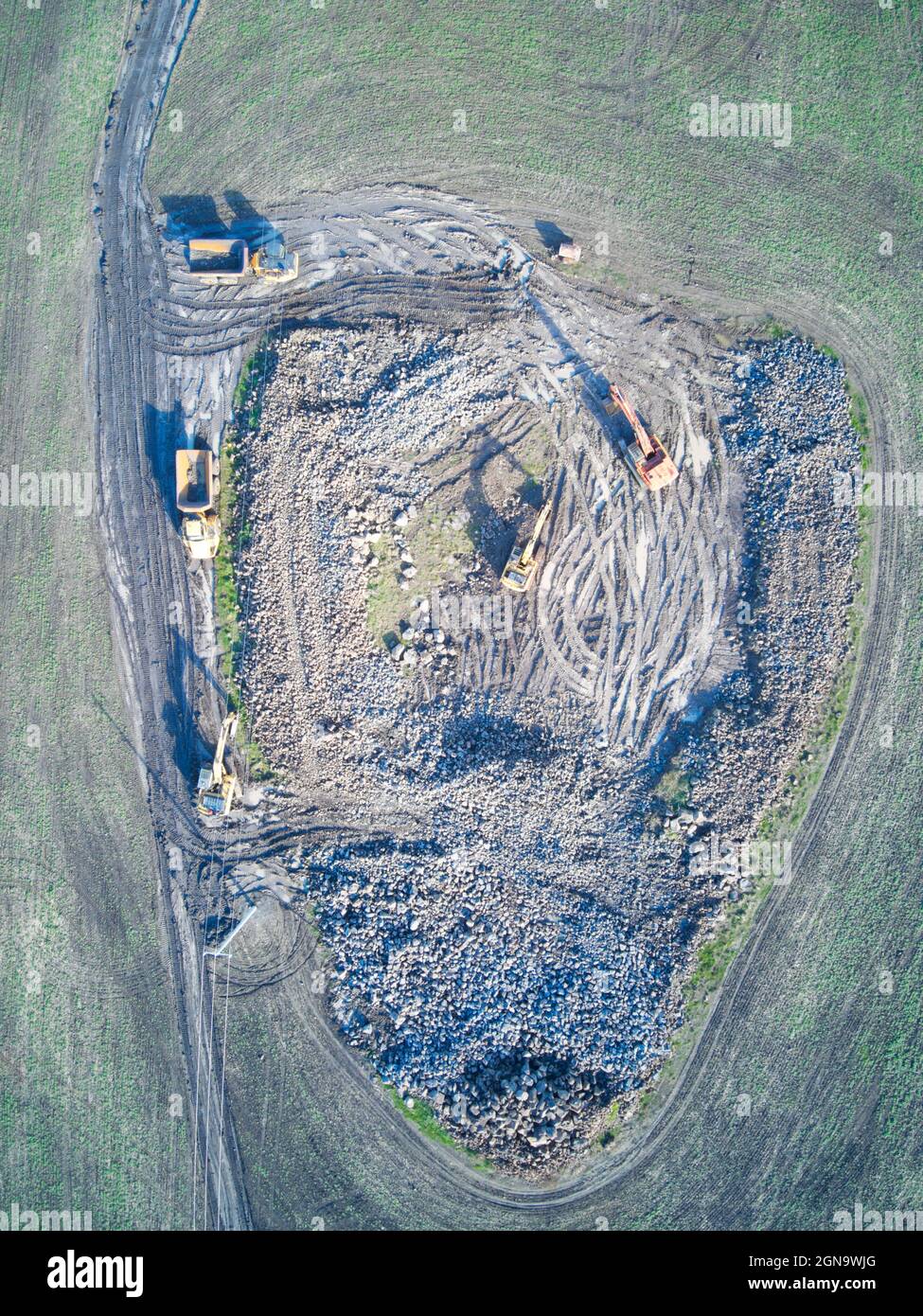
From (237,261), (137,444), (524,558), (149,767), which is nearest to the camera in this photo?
(524,558)

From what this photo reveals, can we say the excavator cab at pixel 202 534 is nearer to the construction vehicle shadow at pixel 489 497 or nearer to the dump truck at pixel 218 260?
the dump truck at pixel 218 260

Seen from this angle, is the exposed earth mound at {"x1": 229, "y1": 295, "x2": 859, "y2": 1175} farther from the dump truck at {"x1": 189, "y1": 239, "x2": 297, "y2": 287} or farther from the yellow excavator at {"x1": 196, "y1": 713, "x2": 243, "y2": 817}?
the dump truck at {"x1": 189, "y1": 239, "x2": 297, "y2": 287}

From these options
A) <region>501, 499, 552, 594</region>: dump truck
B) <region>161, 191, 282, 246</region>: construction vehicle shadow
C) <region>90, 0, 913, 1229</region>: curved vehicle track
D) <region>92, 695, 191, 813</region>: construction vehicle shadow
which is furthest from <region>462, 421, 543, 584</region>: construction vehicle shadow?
<region>92, 695, 191, 813</region>: construction vehicle shadow

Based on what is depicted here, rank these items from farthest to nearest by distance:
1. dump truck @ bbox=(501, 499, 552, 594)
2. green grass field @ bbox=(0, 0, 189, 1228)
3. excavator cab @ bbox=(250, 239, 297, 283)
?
green grass field @ bbox=(0, 0, 189, 1228), excavator cab @ bbox=(250, 239, 297, 283), dump truck @ bbox=(501, 499, 552, 594)

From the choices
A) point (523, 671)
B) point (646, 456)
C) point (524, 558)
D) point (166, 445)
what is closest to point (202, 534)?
point (166, 445)

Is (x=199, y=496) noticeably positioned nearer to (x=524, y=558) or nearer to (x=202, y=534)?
(x=202, y=534)
